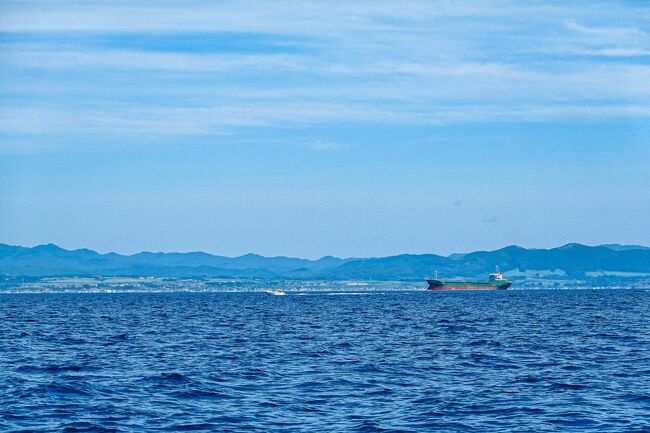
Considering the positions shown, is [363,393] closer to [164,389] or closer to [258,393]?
[258,393]

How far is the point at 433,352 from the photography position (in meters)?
68.8

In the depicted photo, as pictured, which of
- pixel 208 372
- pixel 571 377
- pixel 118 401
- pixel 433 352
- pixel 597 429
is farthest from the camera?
pixel 433 352

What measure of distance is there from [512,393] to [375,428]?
1130cm

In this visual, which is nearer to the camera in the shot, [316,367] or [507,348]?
[316,367]

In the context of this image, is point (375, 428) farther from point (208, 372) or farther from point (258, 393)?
point (208, 372)

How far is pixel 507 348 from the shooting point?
7194 cm

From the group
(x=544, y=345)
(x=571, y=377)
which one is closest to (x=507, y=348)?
(x=544, y=345)

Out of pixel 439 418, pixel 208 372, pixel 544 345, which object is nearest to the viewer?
pixel 439 418

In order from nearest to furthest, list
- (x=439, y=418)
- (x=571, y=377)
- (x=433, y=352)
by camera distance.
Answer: (x=439, y=418)
(x=571, y=377)
(x=433, y=352)

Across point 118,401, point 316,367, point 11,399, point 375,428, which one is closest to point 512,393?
point 375,428

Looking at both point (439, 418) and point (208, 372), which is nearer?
point (439, 418)

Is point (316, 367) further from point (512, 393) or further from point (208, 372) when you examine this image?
point (512, 393)

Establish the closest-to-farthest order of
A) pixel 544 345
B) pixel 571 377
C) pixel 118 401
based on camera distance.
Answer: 1. pixel 118 401
2. pixel 571 377
3. pixel 544 345

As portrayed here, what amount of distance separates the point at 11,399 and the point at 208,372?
13749mm
